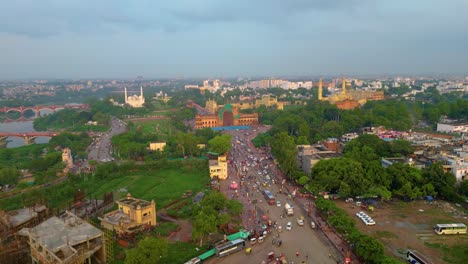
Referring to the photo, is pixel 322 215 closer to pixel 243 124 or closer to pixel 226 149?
pixel 226 149

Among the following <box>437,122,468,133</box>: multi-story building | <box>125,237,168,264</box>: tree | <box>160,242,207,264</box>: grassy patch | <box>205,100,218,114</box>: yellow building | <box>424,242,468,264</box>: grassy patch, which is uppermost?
<box>205,100,218,114</box>: yellow building

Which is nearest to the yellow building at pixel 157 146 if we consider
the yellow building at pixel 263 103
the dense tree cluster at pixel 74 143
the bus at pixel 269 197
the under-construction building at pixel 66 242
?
the dense tree cluster at pixel 74 143

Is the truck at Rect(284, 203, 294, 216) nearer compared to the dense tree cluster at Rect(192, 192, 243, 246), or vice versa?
the dense tree cluster at Rect(192, 192, 243, 246)

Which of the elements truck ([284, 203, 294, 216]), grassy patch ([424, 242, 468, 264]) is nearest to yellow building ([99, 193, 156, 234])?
truck ([284, 203, 294, 216])

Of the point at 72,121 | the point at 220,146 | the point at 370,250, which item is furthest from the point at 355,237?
the point at 72,121

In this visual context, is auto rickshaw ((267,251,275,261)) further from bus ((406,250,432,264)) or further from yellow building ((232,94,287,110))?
yellow building ((232,94,287,110))

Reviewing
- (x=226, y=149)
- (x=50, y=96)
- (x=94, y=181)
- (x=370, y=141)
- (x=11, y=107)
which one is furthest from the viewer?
(x=50, y=96)

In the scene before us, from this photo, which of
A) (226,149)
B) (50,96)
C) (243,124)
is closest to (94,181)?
(226,149)
